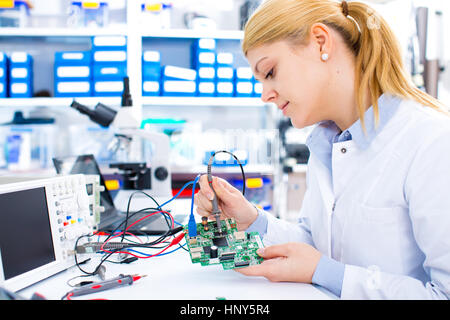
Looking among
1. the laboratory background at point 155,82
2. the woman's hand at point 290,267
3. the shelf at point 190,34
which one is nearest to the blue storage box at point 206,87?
the laboratory background at point 155,82

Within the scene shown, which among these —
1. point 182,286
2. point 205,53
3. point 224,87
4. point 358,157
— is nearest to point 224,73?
point 224,87

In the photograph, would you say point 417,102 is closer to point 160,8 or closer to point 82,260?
point 82,260

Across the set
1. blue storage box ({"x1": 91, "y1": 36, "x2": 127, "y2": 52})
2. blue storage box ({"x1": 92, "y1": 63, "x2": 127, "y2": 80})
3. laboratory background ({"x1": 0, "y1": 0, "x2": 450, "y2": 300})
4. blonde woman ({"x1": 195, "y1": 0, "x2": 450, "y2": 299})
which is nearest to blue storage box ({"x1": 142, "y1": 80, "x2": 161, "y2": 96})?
laboratory background ({"x1": 0, "y1": 0, "x2": 450, "y2": 300})

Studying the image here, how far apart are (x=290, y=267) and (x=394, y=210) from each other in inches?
11.2

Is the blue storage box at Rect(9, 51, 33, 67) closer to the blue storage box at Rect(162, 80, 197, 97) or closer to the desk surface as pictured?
the blue storage box at Rect(162, 80, 197, 97)

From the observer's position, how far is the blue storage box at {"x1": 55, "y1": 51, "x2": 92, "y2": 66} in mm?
2283

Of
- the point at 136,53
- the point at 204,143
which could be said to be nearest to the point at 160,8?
the point at 136,53

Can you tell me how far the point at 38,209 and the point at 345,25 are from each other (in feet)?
2.97

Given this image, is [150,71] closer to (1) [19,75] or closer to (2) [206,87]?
(2) [206,87]

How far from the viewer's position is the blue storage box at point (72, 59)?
2.28 metres

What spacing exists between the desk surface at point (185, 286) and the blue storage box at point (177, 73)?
1.77m

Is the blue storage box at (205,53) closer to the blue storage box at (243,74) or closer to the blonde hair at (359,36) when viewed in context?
the blue storage box at (243,74)

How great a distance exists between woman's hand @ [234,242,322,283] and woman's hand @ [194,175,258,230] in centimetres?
22

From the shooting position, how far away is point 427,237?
2.14ft
